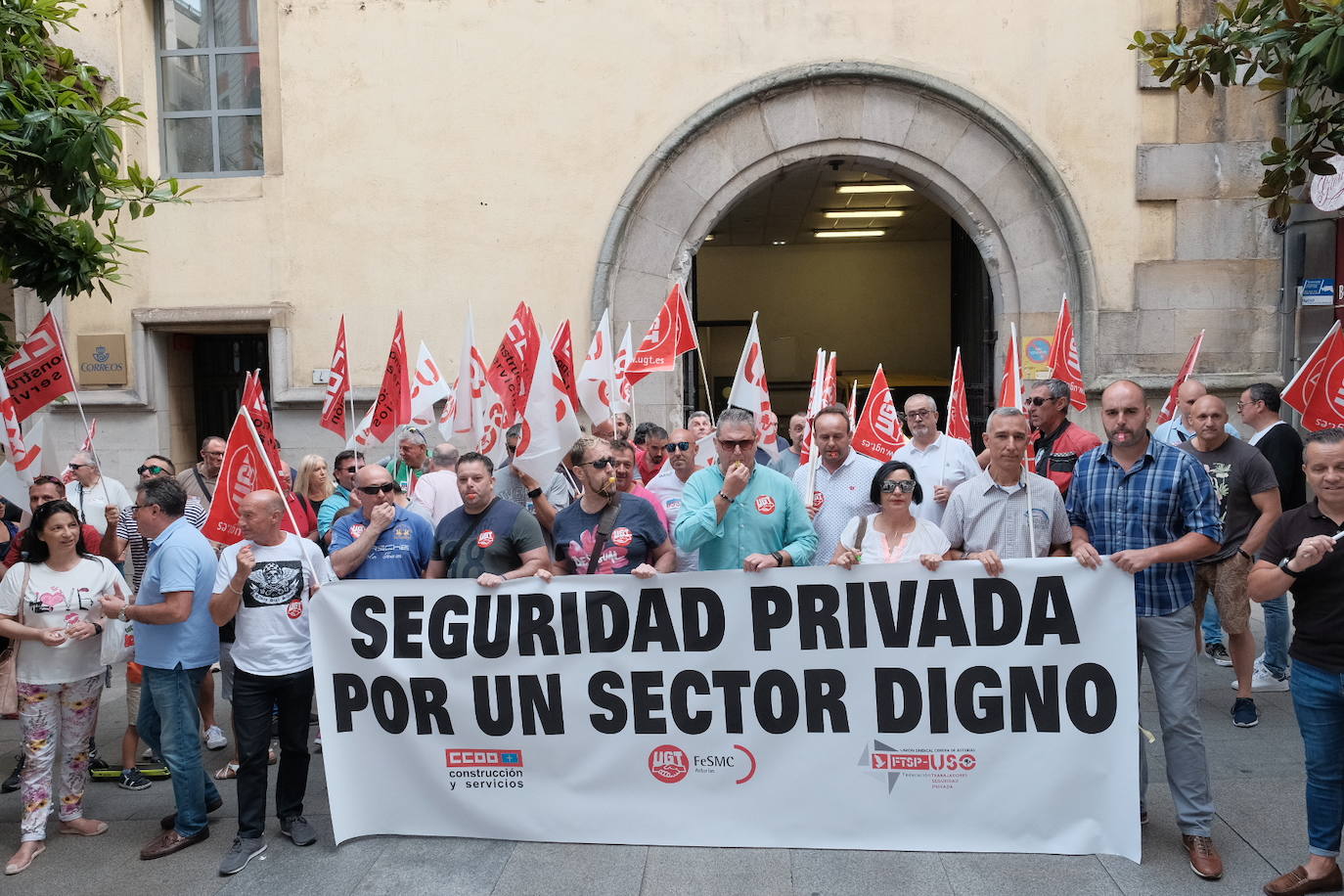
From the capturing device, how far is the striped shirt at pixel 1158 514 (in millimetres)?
4602

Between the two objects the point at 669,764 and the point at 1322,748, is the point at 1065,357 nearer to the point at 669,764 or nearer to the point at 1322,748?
the point at 1322,748

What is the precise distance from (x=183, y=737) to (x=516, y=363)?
364 centimetres

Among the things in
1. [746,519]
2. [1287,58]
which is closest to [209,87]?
[746,519]

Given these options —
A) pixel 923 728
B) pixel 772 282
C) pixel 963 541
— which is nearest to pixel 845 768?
pixel 923 728

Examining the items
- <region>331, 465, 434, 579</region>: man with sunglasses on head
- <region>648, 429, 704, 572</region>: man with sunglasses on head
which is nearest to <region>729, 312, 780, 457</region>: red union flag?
<region>648, 429, 704, 572</region>: man with sunglasses on head

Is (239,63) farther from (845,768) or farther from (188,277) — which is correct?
(845,768)

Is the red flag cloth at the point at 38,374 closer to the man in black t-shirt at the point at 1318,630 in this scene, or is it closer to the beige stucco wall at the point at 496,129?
the beige stucco wall at the point at 496,129

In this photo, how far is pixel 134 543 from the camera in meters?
7.62

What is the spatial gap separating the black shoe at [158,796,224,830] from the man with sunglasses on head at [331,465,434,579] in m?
1.31

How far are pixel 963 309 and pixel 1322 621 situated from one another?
10.2 meters

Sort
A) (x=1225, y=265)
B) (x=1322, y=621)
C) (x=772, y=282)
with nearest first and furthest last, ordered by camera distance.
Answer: (x=1322, y=621) < (x=1225, y=265) < (x=772, y=282)

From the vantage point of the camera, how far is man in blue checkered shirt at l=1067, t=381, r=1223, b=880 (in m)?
4.55

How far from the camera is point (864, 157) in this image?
446 inches

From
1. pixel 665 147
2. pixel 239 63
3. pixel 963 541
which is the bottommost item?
pixel 963 541
